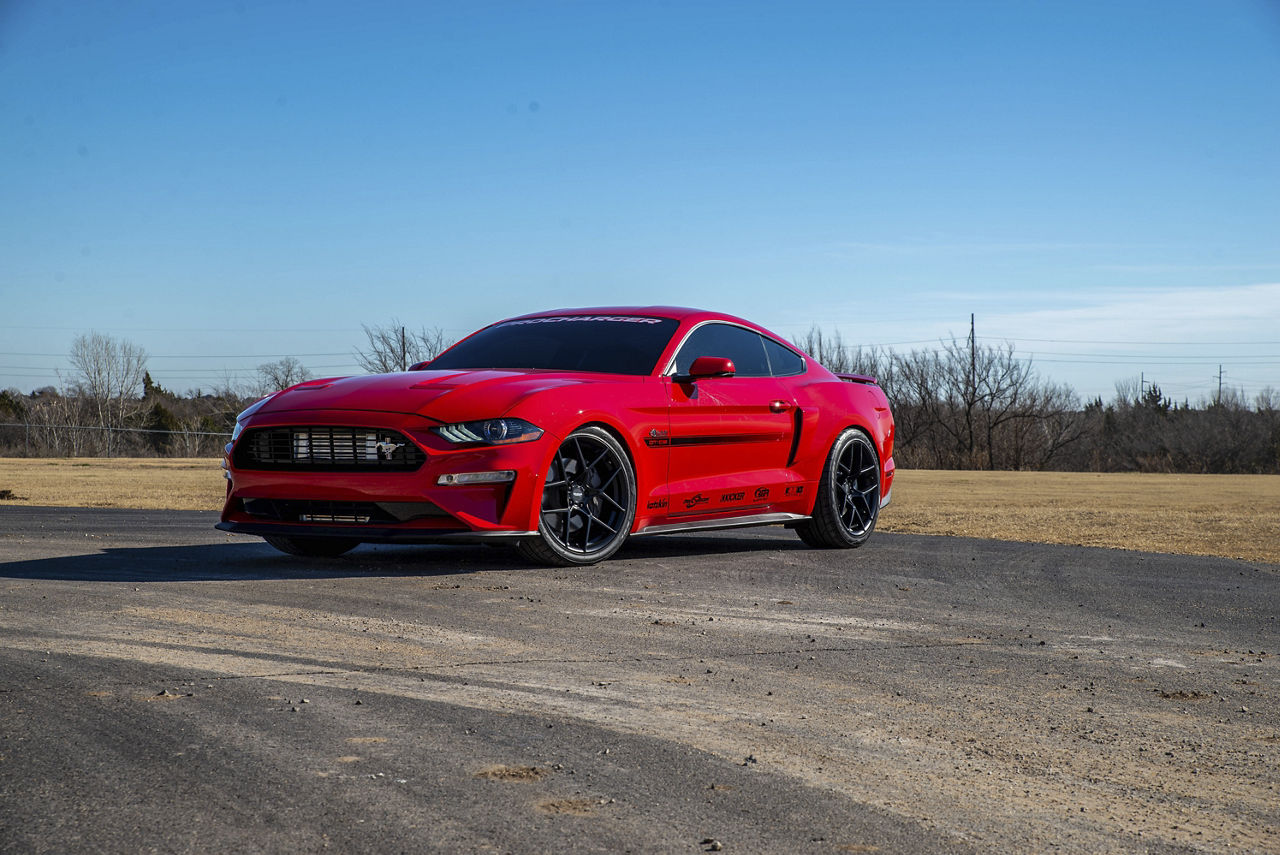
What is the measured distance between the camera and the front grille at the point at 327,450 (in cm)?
634

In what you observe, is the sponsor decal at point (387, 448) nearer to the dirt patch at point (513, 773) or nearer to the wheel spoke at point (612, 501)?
the wheel spoke at point (612, 501)

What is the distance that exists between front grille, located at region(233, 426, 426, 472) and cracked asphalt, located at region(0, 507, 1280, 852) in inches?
24.0

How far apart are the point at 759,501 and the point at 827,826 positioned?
5.40 m

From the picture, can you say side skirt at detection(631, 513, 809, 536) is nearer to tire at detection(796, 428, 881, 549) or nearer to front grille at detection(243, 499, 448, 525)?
tire at detection(796, 428, 881, 549)

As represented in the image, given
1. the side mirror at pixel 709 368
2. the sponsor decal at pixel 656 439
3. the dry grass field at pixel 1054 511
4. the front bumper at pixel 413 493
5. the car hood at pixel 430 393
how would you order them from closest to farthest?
the front bumper at pixel 413 493 → the car hood at pixel 430 393 → the sponsor decal at pixel 656 439 → the side mirror at pixel 709 368 → the dry grass field at pixel 1054 511

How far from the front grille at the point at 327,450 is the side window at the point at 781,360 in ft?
10.1

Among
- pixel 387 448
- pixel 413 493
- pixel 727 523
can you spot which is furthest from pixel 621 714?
pixel 727 523

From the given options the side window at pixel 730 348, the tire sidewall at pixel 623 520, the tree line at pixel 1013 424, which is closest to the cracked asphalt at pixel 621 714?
the tire sidewall at pixel 623 520

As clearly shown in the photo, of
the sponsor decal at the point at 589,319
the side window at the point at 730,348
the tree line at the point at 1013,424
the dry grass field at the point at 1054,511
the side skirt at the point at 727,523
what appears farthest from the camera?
the tree line at the point at 1013,424

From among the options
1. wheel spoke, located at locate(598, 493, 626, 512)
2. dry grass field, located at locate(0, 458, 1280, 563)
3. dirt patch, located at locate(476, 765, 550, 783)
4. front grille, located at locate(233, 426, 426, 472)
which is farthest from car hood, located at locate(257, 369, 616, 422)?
dry grass field, located at locate(0, 458, 1280, 563)

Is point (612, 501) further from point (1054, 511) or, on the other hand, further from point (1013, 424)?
point (1013, 424)

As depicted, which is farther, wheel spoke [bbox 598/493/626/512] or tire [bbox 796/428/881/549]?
tire [bbox 796/428/881/549]

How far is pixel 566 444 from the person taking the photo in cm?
678

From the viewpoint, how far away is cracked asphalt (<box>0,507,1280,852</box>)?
8.55ft
